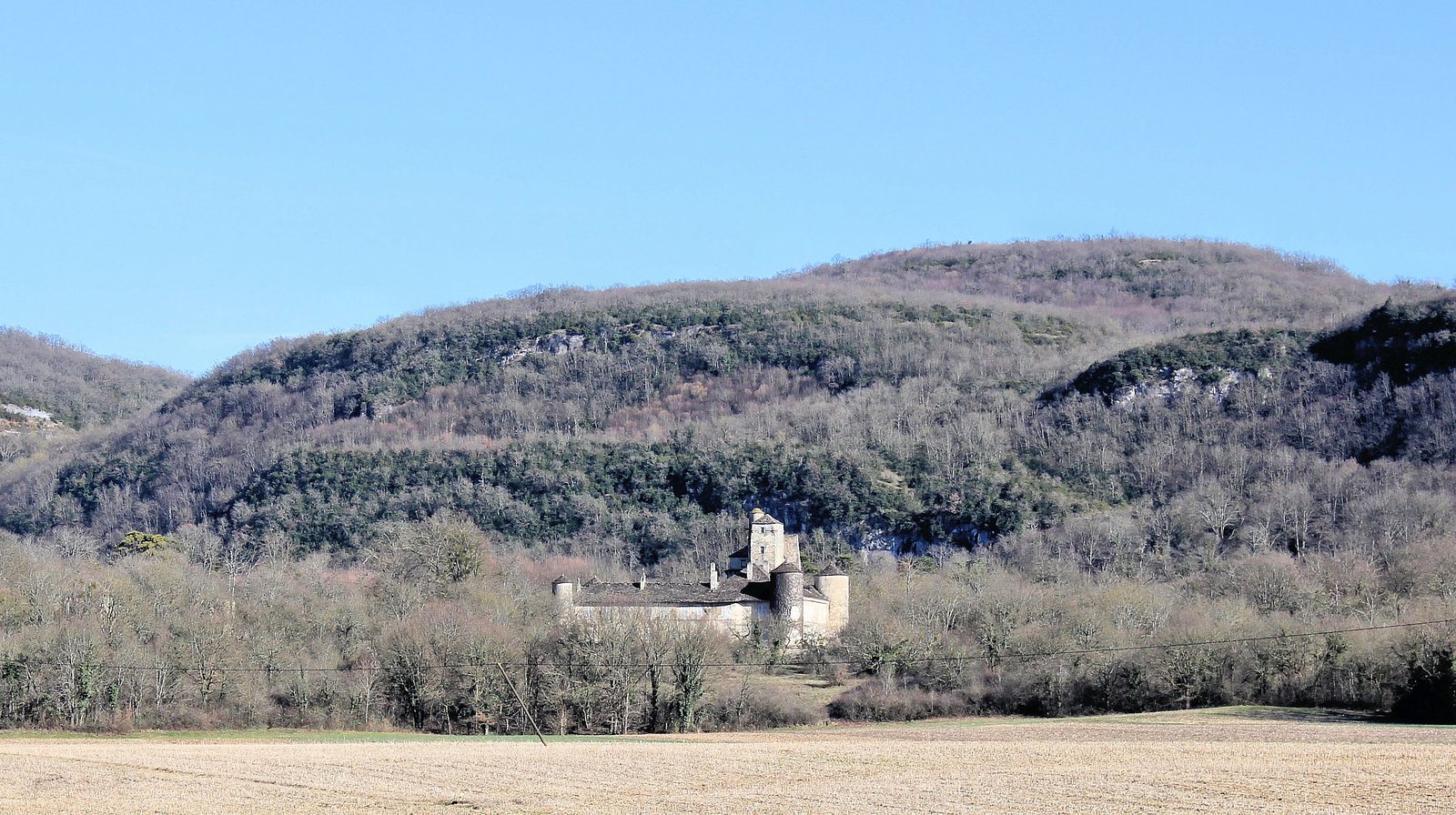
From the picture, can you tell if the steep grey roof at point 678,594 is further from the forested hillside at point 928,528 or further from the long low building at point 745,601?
the forested hillside at point 928,528

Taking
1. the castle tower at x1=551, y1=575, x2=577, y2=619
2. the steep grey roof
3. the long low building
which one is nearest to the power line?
the long low building

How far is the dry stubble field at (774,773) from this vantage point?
37.7m

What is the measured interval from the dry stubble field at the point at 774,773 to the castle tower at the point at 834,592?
3617 centimetres

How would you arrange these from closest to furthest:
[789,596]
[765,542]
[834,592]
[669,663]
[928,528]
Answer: [669,663] < [789,596] < [834,592] < [765,542] < [928,528]

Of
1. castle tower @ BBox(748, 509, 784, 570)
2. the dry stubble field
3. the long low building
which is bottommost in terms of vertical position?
the dry stubble field

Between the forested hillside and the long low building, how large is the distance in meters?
4.15

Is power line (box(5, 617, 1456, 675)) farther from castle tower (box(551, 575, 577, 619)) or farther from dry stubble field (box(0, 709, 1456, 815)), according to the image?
castle tower (box(551, 575, 577, 619))

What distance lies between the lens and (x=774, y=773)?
45094mm

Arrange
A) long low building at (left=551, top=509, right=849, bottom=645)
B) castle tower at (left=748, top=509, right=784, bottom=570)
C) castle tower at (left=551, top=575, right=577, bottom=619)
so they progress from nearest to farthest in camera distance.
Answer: castle tower at (left=551, top=575, right=577, bottom=619) < long low building at (left=551, top=509, right=849, bottom=645) < castle tower at (left=748, top=509, right=784, bottom=570)

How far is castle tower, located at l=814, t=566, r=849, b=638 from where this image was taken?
96.0m

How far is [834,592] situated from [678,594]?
31.9 feet

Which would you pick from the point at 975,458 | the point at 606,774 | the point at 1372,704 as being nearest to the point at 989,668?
the point at 1372,704

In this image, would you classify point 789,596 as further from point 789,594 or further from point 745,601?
point 745,601

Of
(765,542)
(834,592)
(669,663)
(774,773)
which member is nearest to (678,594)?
(834,592)
